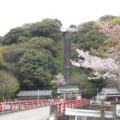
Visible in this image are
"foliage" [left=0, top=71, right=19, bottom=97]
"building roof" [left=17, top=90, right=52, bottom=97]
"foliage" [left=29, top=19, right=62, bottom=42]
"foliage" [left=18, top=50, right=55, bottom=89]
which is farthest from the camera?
"foliage" [left=29, top=19, right=62, bottom=42]

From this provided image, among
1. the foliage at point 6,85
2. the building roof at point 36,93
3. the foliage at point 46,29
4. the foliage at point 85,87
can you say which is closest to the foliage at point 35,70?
the building roof at point 36,93

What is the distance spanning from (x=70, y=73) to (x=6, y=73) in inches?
733

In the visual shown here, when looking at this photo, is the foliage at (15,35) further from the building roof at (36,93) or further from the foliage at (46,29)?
the building roof at (36,93)

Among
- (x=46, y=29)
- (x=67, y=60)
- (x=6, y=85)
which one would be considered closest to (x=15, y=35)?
(x=46, y=29)

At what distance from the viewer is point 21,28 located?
95.7 metres

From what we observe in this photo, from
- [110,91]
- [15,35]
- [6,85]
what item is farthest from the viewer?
[15,35]

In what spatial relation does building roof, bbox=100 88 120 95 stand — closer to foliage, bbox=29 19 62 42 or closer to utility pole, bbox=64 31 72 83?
utility pole, bbox=64 31 72 83

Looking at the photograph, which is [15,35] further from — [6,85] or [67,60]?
[6,85]

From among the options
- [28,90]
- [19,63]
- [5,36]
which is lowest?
[28,90]

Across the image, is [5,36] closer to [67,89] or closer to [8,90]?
[67,89]

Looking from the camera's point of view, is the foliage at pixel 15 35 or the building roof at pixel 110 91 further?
the foliage at pixel 15 35

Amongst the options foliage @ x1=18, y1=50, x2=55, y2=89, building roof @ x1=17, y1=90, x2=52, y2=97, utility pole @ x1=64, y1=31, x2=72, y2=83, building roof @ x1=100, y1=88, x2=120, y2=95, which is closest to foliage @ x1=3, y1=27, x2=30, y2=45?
utility pole @ x1=64, y1=31, x2=72, y2=83

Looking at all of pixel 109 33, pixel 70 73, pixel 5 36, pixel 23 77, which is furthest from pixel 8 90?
pixel 109 33

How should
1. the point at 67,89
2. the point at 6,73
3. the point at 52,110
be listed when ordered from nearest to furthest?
the point at 52,110 < the point at 6,73 < the point at 67,89
